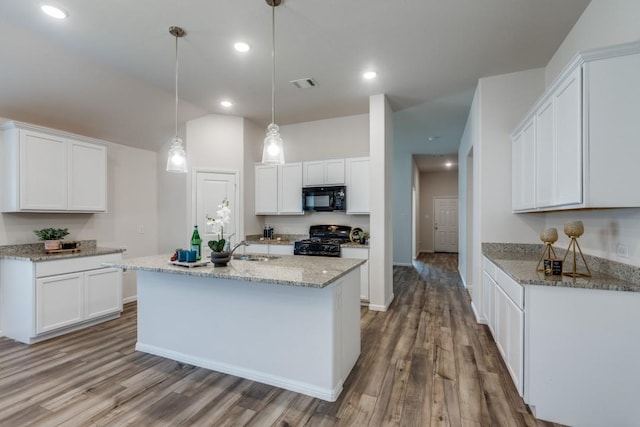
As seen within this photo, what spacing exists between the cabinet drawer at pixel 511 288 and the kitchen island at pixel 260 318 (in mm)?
1155

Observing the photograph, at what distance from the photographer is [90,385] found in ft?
7.64

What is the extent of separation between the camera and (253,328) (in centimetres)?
239

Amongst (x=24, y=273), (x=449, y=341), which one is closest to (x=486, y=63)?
(x=449, y=341)

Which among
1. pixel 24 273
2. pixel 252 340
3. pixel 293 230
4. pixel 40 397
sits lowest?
pixel 40 397

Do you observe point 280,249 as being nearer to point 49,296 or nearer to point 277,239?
point 277,239

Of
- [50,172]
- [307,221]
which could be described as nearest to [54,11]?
[50,172]

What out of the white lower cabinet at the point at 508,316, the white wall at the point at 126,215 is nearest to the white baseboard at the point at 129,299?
the white wall at the point at 126,215

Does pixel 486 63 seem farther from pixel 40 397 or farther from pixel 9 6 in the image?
pixel 40 397

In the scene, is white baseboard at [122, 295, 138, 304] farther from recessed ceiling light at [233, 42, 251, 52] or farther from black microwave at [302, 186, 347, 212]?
recessed ceiling light at [233, 42, 251, 52]

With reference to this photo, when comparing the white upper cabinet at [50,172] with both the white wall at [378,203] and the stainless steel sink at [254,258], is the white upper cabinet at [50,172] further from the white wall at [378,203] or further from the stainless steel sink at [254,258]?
the white wall at [378,203]

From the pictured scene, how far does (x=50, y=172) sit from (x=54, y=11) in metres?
1.86

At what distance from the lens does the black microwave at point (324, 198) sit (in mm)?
4543

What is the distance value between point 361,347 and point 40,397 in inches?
102

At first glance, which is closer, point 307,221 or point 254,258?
point 254,258
